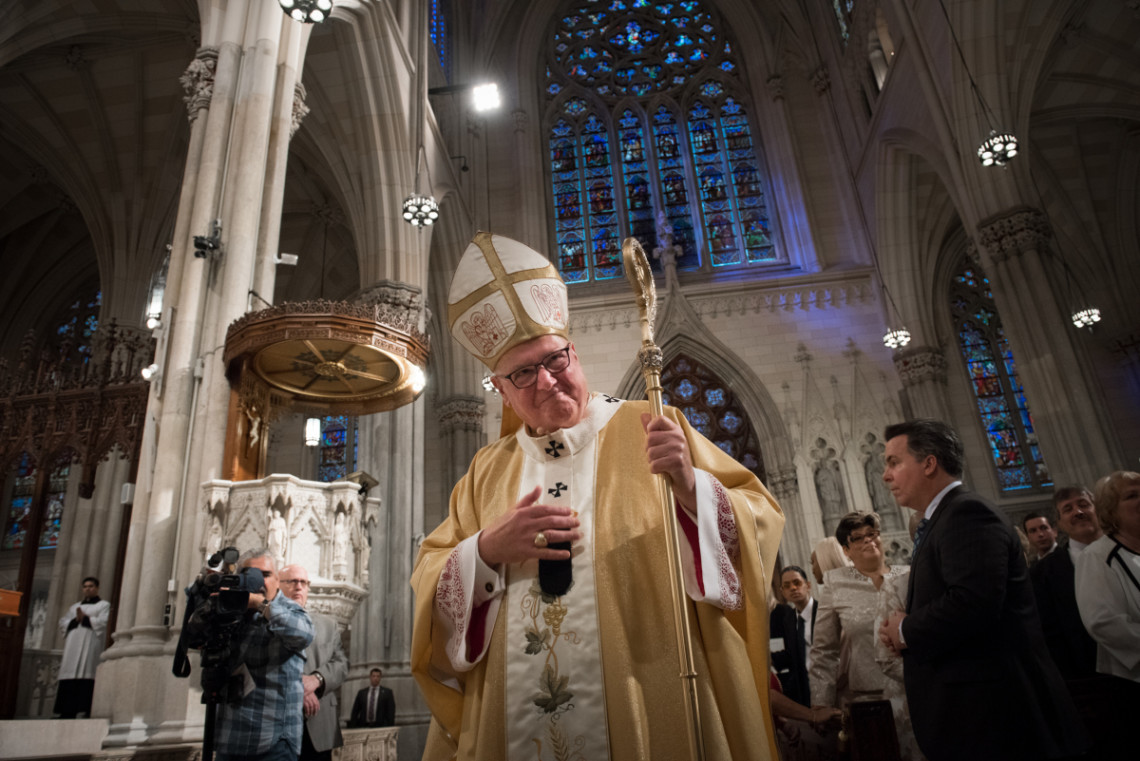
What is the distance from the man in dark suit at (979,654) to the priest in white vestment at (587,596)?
53 centimetres

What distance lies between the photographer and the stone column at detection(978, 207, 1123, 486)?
872cm

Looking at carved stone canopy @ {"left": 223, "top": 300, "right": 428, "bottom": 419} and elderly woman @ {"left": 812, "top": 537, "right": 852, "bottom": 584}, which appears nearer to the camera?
elderly woman @ {"left": 812, "top": 537, "right": 852, "bottom": 584}

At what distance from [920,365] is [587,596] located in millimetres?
13227

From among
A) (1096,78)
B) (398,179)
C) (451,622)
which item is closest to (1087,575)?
(451,622)

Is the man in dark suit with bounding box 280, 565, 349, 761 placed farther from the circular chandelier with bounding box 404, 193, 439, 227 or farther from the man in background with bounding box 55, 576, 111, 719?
the circular chandelier with bounding box 404, 193, 439, 227

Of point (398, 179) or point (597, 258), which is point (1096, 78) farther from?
point (398, 179)

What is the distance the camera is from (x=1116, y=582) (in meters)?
2.44

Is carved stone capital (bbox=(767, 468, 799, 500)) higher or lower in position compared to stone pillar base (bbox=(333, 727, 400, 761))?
higher

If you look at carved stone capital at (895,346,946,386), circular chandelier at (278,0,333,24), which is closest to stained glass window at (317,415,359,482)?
carved stone capital at (895,346,946,386)

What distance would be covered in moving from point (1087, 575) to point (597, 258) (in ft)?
43.4

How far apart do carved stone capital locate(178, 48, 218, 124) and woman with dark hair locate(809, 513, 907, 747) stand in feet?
22.2

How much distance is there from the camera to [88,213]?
13555 millimetres

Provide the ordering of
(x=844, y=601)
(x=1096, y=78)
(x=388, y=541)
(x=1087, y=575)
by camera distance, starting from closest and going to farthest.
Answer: (x=1087, y=575) → (x=844, y=601) → (x=388, y=541) → (x=1096, y=78)

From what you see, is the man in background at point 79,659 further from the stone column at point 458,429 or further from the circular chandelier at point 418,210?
the stone column at point 458,429
